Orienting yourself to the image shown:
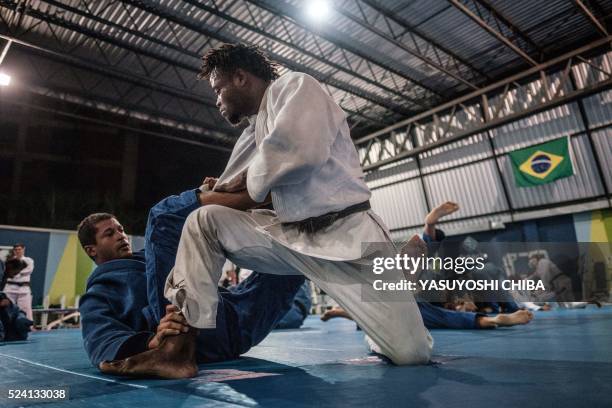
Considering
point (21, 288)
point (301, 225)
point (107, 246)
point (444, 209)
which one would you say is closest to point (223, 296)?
point (301, 225)

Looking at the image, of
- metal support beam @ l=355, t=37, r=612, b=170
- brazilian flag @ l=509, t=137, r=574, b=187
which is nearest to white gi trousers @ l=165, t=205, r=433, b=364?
metal support beam @ l=355, t=37, r=612, b=170

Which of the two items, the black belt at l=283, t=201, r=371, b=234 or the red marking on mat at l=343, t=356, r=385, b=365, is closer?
the black belt at l=283, t=201, r=371, b=234

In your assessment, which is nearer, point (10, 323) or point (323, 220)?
point (323, 220)

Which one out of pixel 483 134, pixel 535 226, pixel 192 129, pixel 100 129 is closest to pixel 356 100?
pixel 483 134

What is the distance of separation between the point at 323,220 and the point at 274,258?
0.30 metres

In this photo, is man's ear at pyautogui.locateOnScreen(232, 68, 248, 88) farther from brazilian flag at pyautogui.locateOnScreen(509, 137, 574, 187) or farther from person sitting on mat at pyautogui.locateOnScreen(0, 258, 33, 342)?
brazilian flag at pyautogui.locateOnScreen(509, 137, 574, 187)

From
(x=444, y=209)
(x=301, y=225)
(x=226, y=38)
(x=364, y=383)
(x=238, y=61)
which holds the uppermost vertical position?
(x=226, y=38)

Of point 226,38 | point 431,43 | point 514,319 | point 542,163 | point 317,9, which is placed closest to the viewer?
point 514,319

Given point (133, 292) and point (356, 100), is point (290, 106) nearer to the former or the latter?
point (133, 292)

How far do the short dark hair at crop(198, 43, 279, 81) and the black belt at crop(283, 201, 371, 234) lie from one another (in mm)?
776

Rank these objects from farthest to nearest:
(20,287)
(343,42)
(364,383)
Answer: (343,42)
(20,287)
(364,383)

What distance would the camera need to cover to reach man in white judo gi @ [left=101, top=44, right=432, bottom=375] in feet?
4.90

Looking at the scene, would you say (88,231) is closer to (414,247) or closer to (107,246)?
(107,246)

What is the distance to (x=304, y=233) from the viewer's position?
1625mm
